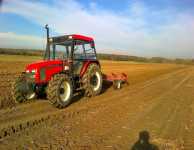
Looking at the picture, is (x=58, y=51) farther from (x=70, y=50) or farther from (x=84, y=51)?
(x=84, y=51)

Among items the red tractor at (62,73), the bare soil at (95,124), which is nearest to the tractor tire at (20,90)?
the red tractor at (62,73)

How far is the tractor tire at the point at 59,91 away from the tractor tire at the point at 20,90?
995 millimetres

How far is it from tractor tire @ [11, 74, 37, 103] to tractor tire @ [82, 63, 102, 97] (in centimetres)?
195

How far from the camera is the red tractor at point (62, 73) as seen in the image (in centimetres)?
712

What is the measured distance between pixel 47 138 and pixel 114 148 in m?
1.42

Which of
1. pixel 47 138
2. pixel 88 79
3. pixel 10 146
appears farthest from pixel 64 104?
pixel 10 146

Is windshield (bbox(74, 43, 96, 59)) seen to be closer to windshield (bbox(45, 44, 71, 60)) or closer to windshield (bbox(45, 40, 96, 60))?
windshield (bbox(45, 40, 96, 60))

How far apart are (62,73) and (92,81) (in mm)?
1856

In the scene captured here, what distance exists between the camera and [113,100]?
873cm

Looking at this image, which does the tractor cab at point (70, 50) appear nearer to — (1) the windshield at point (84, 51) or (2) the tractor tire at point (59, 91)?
(1) the windshield at point (84, 51)

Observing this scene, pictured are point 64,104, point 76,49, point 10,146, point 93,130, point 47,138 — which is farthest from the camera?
point 76,49

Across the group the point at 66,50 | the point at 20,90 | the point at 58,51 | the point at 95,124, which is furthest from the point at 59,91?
the point at 58,51

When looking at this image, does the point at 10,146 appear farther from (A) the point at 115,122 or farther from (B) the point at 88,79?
(B) the point at 88,79

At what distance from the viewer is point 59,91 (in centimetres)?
699
